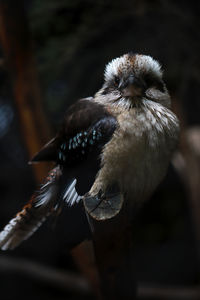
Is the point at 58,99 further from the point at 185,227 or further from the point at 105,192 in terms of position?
the point at 185,227

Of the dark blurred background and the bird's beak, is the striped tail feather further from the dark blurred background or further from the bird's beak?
the bird's beak

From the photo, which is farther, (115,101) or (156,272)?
(156,272)

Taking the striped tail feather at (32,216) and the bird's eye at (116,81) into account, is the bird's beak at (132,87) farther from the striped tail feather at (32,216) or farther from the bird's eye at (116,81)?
the striped tail feather at (32,216)

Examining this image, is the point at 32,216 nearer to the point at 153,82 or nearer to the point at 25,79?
the point at 153,82

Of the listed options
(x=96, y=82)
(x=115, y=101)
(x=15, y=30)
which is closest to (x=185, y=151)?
(x=96, y=82)

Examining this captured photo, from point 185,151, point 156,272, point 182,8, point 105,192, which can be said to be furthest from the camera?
point 156,272

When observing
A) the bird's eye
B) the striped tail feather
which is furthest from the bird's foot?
the bird's eye

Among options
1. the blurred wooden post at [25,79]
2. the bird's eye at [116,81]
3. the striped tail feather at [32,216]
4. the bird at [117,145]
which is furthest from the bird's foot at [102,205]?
the blurred wooden post at [25,79]

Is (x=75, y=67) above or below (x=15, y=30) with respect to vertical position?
below
